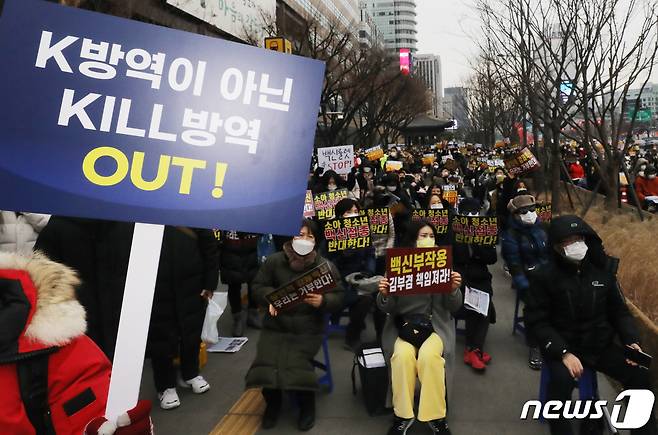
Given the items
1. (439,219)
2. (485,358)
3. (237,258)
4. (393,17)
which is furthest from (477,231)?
(393,17)

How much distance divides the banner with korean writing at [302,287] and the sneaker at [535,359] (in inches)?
83.6

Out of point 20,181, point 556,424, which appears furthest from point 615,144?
point 20,181

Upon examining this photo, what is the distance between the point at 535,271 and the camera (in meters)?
3.54

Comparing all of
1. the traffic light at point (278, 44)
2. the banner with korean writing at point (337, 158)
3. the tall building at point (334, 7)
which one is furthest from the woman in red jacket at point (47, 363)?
the tall building at point (334, 7)

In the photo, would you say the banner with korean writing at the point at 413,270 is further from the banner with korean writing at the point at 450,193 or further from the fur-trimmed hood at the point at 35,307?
the banner with korean writing at the point at 450,193

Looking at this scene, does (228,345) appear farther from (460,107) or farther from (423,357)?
(460,107)

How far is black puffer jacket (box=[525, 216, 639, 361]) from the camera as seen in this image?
3424 millimetres

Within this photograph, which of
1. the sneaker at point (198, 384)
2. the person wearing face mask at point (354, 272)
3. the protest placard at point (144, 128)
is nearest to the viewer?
the protest placard at point (144, 128)

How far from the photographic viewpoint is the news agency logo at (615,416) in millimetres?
3266

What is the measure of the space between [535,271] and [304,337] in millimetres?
1704

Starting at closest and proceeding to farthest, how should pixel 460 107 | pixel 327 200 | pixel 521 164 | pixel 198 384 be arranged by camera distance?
pixel 198 384, pixel 327 200, pixel 521 164, pixel 460 107

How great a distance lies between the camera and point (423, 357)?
356 centimetres

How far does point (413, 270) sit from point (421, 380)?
0.73 m

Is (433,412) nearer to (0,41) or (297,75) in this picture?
(297,75)
